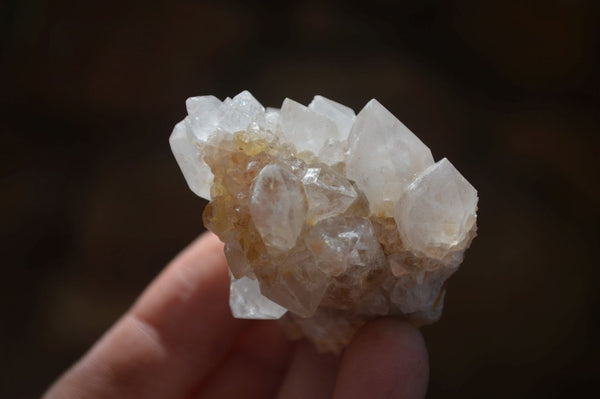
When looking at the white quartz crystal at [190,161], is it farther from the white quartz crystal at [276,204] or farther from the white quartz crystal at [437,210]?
the white quartz crystal at [437,210]

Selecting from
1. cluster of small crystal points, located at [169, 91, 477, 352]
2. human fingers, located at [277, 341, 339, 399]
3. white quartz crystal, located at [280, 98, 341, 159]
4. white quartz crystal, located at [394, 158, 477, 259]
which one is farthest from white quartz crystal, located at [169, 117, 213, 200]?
human fingers, located at [277, 341, 339, 399]

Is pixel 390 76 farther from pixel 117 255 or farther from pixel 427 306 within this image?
pixel 427 306

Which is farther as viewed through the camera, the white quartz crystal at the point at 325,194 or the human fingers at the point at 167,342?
the human fingers at the point at 167,342

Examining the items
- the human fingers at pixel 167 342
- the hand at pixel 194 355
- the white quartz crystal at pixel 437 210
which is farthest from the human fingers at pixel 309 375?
the white quartz crystal at pixel 437 210

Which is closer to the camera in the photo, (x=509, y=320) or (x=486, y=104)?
(x=509, y=320)

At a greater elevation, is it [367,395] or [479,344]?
[367,395]

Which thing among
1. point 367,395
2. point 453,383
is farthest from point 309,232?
point 453,383

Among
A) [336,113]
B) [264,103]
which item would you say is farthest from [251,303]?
[264,103]

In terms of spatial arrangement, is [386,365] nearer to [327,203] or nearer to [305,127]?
[327,203]
